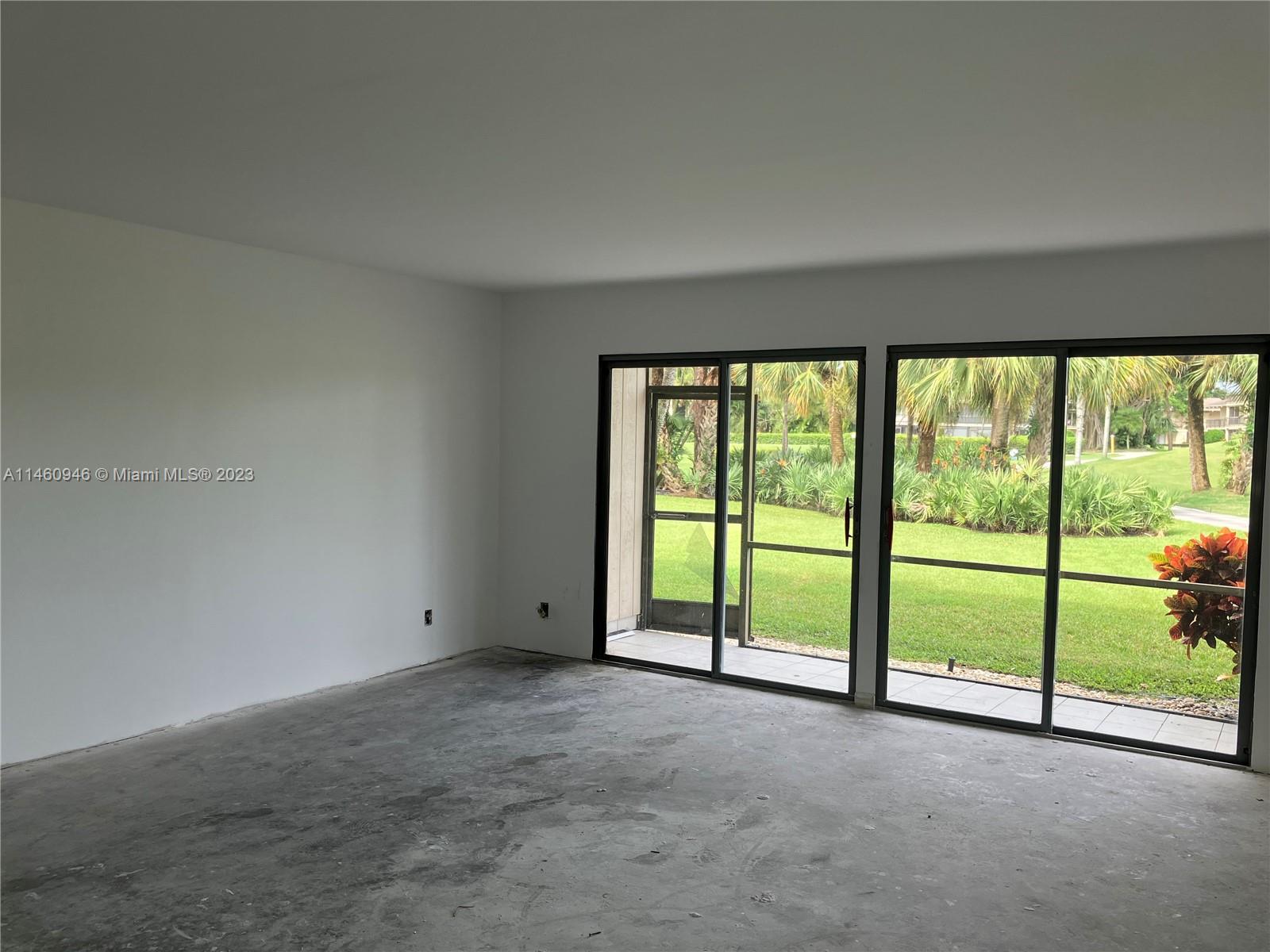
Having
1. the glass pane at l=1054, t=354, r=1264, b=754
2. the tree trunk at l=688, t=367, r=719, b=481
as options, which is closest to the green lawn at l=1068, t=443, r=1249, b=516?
the glass pane at l=1054, t=354, r=1264, b=754

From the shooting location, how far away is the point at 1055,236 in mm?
4590

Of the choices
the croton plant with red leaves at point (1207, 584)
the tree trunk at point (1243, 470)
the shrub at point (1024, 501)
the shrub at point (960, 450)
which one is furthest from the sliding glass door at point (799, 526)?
the tree trunk at point (1243, 470)

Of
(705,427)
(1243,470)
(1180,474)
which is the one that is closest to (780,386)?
(705,427)

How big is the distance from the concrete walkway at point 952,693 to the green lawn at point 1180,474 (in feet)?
3.83

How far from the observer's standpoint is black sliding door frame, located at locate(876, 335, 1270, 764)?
4.73 metres

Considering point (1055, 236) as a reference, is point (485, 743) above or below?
below

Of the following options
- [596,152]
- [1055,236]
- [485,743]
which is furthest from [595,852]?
[1055,236]

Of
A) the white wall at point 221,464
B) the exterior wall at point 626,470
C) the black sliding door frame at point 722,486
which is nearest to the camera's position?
the white wall at point 221,464

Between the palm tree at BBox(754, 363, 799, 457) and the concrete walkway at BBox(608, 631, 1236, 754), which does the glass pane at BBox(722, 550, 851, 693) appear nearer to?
the concrete walkway at BBox(608, 631, 1236, 754)

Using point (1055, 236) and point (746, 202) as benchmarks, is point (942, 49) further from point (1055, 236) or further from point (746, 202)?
point (1055, 236)

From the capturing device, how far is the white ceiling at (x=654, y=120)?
2.29m

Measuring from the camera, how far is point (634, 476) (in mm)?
6746

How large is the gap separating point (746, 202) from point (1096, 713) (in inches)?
138

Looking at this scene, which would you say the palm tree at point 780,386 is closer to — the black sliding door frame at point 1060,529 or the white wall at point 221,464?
the black sliding door frame at point 1060,529
